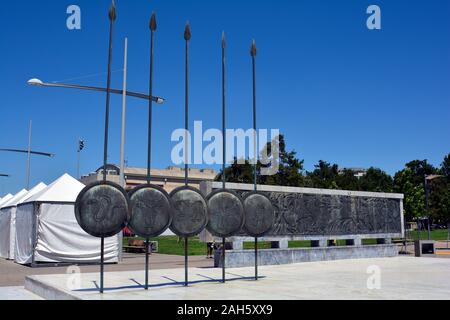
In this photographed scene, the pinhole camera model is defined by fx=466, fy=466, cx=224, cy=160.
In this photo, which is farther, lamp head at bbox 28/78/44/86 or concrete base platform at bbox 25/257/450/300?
lamp head at bbox 28/78/44/86

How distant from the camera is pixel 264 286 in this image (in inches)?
466

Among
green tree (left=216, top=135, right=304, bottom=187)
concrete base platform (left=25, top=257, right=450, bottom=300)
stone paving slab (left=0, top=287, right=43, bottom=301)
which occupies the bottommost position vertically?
stone paving slab (left=0, top=287, right=43, bottom=301)

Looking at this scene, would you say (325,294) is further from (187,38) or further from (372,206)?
(372,206)

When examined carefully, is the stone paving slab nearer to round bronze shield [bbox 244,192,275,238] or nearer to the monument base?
round bronze shield [bbox 244,192,275,238]

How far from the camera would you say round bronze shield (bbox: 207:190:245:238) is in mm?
12367

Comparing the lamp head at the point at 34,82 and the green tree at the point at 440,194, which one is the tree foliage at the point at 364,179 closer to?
the green tree at the point at 440,194

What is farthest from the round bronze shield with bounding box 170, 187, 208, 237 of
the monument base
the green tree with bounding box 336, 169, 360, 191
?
the green tree with bounding box 336, 169, 360, 191

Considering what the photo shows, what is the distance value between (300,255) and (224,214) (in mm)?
8551

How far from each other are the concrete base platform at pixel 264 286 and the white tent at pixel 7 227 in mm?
13838

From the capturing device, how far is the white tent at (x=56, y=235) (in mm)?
21391

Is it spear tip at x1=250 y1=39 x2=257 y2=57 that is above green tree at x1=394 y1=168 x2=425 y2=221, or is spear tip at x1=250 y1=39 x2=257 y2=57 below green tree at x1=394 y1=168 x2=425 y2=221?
above

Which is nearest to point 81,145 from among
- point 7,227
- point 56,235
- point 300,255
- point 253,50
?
point 7,227

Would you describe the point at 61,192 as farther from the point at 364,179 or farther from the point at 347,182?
the point at 364,179

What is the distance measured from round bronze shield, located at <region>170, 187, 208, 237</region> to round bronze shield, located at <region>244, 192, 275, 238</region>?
5.22ft
